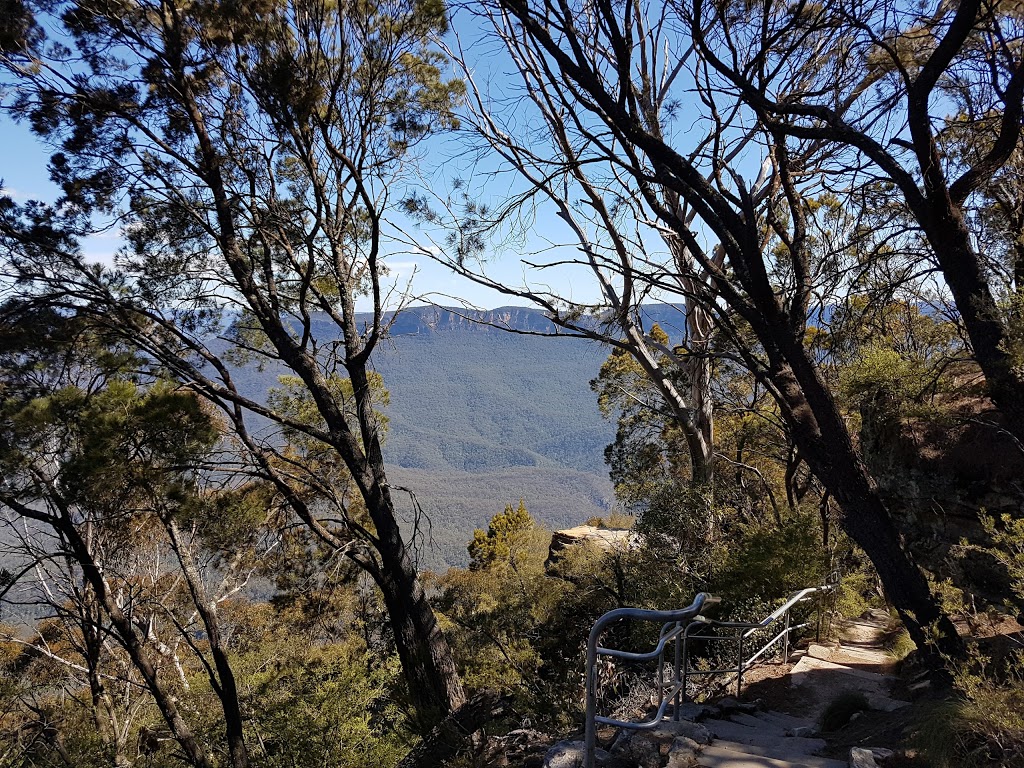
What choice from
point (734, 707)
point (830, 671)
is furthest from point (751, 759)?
point (830, 671)

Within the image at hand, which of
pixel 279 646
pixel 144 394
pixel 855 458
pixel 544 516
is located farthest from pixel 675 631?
pixel 544 516

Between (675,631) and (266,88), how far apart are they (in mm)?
6485

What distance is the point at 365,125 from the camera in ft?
25.7

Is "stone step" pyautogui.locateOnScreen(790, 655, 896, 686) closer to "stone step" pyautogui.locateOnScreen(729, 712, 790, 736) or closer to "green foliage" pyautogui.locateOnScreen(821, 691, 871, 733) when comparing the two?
"green foliage" pyautogui.locateOnScreen(821, 691, 871, 733)

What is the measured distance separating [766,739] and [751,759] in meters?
0.80

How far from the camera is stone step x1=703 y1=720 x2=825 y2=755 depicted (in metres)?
3.69

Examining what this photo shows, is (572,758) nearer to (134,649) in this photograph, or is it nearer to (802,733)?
(802,733)

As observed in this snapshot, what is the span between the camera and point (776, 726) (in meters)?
4.46

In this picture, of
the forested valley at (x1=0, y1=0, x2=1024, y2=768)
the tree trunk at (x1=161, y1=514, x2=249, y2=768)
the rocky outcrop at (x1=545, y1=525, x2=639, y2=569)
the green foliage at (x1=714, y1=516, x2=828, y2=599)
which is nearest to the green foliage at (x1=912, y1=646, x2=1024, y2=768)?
the forested valley at (x1=0, y1=0, x2=1024, y2=768)

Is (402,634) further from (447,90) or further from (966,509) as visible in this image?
(447,90)

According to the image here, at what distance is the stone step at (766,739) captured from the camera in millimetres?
3688

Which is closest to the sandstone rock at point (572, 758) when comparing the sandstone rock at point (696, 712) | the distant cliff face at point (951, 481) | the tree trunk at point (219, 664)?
the sandstone rock at point (696, 712)

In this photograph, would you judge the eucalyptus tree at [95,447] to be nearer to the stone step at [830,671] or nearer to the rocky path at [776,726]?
the rocky path at [776,726]

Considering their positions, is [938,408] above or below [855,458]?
above
